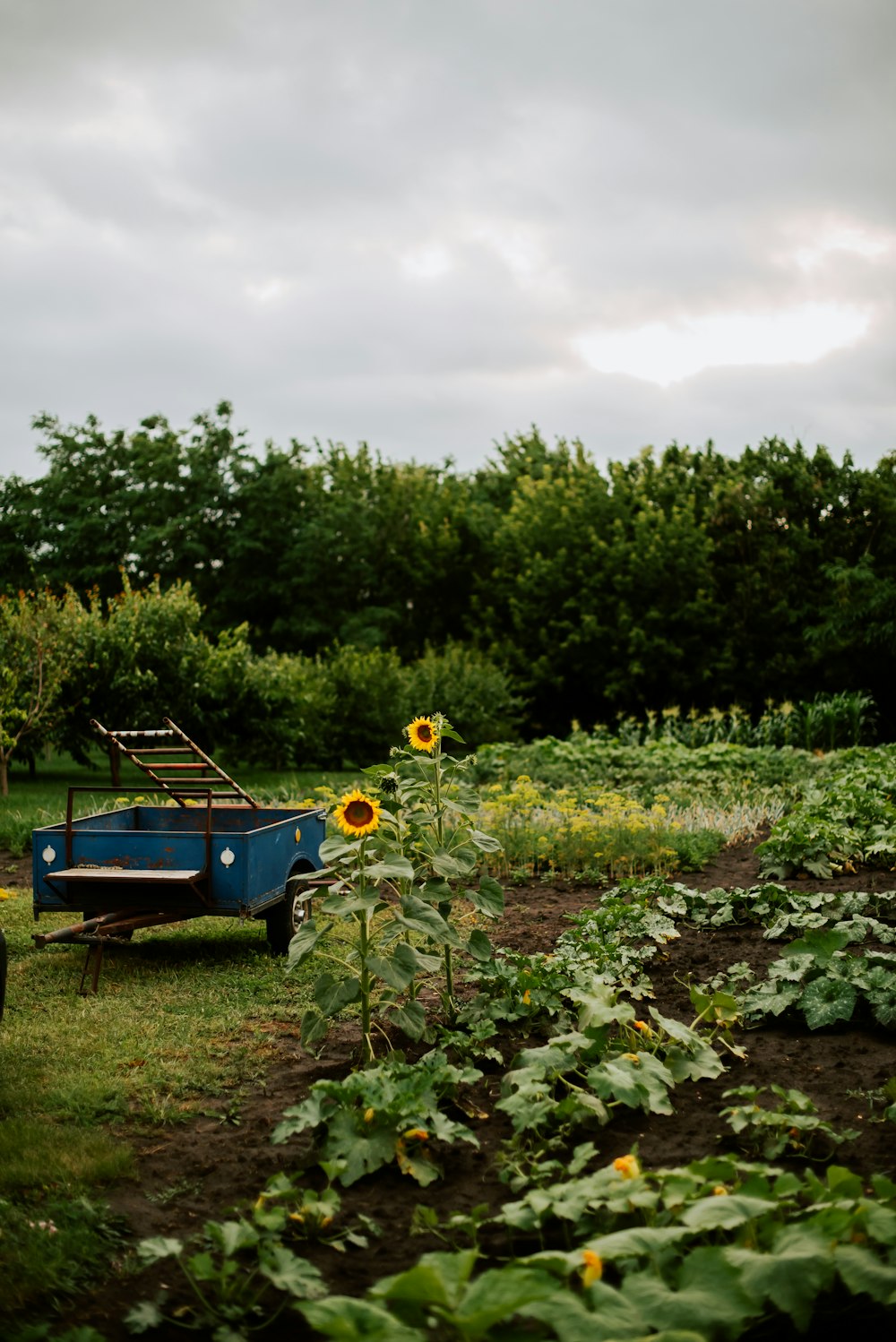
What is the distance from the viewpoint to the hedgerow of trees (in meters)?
22.3

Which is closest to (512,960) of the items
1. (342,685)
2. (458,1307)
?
(458,1307)

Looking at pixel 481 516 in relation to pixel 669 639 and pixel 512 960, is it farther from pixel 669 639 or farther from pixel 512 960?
pixel 512 960

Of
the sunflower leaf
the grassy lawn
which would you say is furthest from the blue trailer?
the sunflower leaf

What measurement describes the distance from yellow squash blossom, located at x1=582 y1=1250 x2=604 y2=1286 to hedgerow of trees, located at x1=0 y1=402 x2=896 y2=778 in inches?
569

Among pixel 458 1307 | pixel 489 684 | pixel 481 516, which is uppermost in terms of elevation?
pixel 481 516

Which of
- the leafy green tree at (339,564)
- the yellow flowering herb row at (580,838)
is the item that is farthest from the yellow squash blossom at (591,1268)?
the leafy green tree at (339,564)

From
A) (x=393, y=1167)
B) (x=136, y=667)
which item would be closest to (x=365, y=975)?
(x=393, y=1167)

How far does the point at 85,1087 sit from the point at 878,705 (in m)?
21.6

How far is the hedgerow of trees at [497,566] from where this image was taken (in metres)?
22.3

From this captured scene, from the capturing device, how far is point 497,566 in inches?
1048

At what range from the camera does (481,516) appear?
27.6 m

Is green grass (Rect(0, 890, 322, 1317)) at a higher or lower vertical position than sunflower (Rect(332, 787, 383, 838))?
lower

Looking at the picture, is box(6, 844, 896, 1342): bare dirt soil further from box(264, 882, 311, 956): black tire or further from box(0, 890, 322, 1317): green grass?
box(264, 882, 311, 956): black tire

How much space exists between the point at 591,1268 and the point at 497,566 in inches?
971
